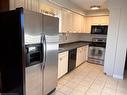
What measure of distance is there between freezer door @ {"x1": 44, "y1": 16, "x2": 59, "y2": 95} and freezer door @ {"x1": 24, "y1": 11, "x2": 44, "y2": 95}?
170 millimetres

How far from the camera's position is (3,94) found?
7.25ft

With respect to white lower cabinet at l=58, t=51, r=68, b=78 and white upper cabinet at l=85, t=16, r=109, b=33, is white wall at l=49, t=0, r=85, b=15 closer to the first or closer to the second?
white upper cabinet at l=85, t=16, r=109, b=33

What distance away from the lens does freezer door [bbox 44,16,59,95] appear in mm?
2279

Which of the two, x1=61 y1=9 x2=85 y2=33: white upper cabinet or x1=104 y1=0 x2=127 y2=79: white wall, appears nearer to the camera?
x1=104 y1=0 x2=127 y2=79: white wall

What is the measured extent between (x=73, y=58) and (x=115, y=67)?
146 centimetres

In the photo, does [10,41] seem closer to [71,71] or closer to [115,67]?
[71,71]

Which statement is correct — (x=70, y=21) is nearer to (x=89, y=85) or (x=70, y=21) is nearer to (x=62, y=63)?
(x=62, y=63)

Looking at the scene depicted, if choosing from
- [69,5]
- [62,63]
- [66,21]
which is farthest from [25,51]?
[69,5]

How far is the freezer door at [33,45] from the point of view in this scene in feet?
5.92

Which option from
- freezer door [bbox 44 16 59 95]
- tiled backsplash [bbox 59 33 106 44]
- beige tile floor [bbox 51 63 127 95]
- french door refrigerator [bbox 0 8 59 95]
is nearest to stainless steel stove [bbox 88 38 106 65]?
tiled backsplash [bbox 59 33 106 44]

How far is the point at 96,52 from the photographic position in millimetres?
5020

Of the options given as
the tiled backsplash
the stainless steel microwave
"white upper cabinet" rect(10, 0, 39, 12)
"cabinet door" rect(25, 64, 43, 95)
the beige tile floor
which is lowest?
the beige tile floor

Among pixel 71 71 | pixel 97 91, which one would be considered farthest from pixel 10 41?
pixel 71 71

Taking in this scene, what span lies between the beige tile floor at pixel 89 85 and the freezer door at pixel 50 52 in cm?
37
